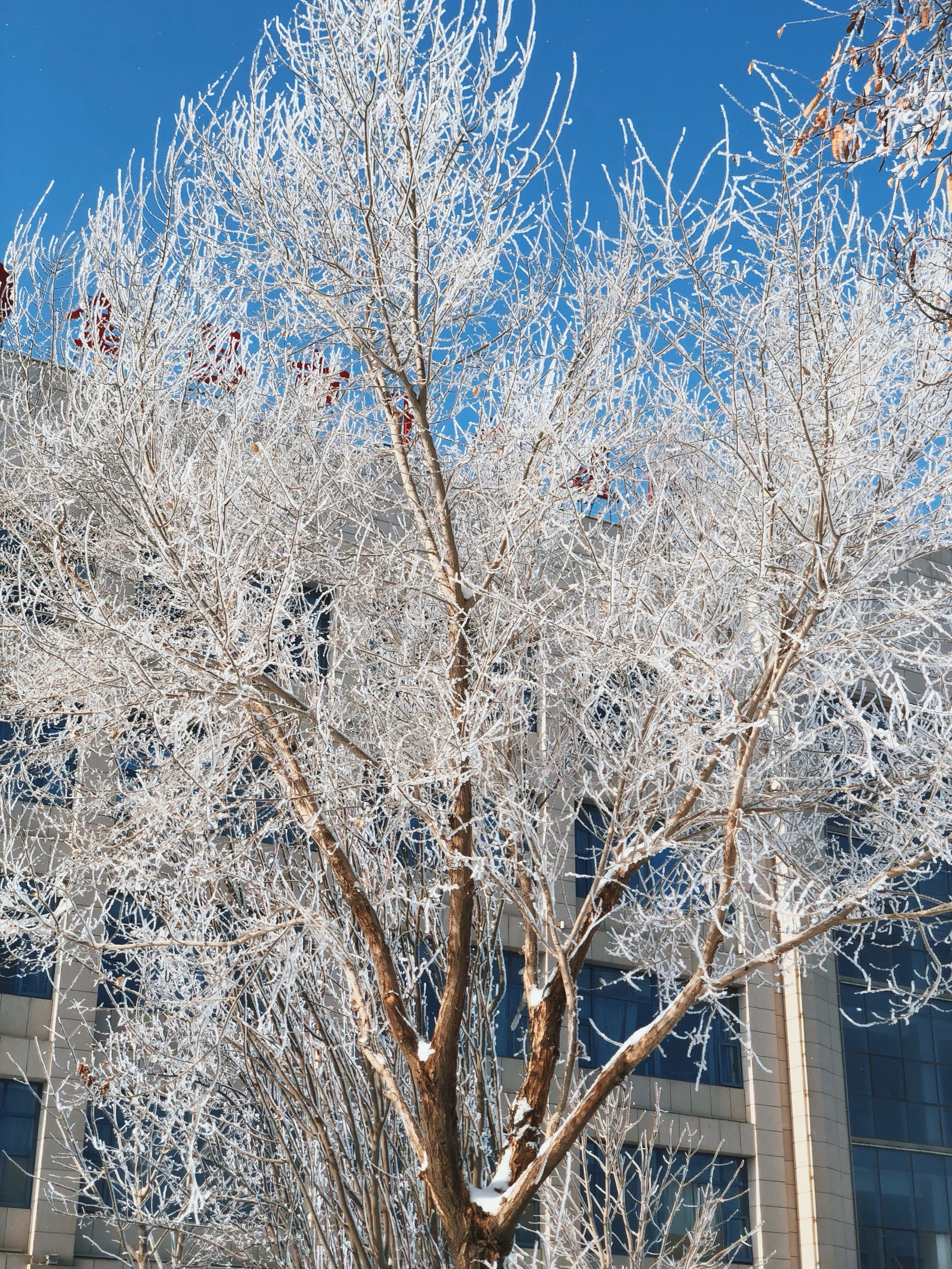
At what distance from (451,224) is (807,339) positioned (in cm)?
190

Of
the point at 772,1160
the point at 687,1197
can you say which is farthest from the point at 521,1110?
the point at 772,1160

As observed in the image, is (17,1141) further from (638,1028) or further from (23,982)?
(638,1028)

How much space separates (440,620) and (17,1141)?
1024 centimetres

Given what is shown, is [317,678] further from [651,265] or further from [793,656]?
[651,265]

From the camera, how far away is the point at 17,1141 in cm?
1516

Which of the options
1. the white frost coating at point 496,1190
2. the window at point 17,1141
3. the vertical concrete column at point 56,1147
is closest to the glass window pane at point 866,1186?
the vertical concrete column at point 56,1147

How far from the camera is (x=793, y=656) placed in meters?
6.11

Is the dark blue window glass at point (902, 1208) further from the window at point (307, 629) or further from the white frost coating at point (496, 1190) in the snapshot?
the white frost coating at point (496, 1190)

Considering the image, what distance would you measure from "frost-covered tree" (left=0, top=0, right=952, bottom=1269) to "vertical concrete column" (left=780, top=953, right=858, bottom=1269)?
14236mm

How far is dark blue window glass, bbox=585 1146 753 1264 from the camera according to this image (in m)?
18.0

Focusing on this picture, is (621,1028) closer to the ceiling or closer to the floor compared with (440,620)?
closer to the floor

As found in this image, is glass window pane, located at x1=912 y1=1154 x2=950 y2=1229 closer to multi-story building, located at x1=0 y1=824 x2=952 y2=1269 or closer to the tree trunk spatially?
multi-story building, located at x1=0 y1=824 x2=952 y2=1269

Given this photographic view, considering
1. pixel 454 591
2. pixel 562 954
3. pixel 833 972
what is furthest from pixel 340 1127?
pixel 833 972

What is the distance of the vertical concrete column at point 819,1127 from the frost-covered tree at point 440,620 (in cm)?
1424
